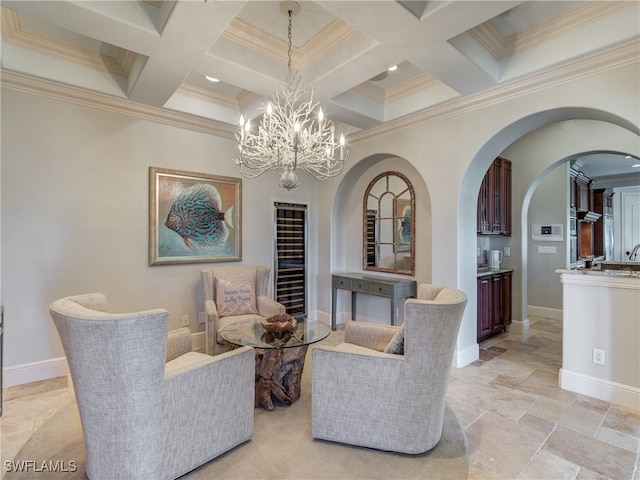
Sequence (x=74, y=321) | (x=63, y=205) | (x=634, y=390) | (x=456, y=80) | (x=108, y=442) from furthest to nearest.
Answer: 1. (x=63, y=205)
2. (x=456, y=80)
3. (x=634, y=390)
4. (x=108, y=442)
5. (x=74, y=321)

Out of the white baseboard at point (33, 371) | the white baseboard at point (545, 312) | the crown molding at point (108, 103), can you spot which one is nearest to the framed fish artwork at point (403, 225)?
the crown molding at point (108, 103)

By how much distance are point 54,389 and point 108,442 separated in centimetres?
185

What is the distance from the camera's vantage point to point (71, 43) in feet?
9.32

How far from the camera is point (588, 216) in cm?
643

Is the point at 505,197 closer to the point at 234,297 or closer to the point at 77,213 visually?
the point at 234,297

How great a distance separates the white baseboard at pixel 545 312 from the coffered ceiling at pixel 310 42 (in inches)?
164

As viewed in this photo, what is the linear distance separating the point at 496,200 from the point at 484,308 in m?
1.56

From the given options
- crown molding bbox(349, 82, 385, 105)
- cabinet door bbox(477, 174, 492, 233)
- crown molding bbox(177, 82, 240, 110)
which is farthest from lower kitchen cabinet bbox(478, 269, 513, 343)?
crown molding bbox(177, 82, 240, 110)

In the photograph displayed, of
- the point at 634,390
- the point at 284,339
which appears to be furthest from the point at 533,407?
the point at 284,339

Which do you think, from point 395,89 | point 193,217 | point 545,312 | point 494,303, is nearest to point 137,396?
point 193,217

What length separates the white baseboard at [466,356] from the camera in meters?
3.37

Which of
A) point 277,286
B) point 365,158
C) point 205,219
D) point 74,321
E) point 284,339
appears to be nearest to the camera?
point 74,321

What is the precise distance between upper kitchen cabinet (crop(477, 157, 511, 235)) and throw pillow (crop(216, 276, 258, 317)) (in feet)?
10.0

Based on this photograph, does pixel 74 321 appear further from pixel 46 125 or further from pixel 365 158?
pixel 365 158
